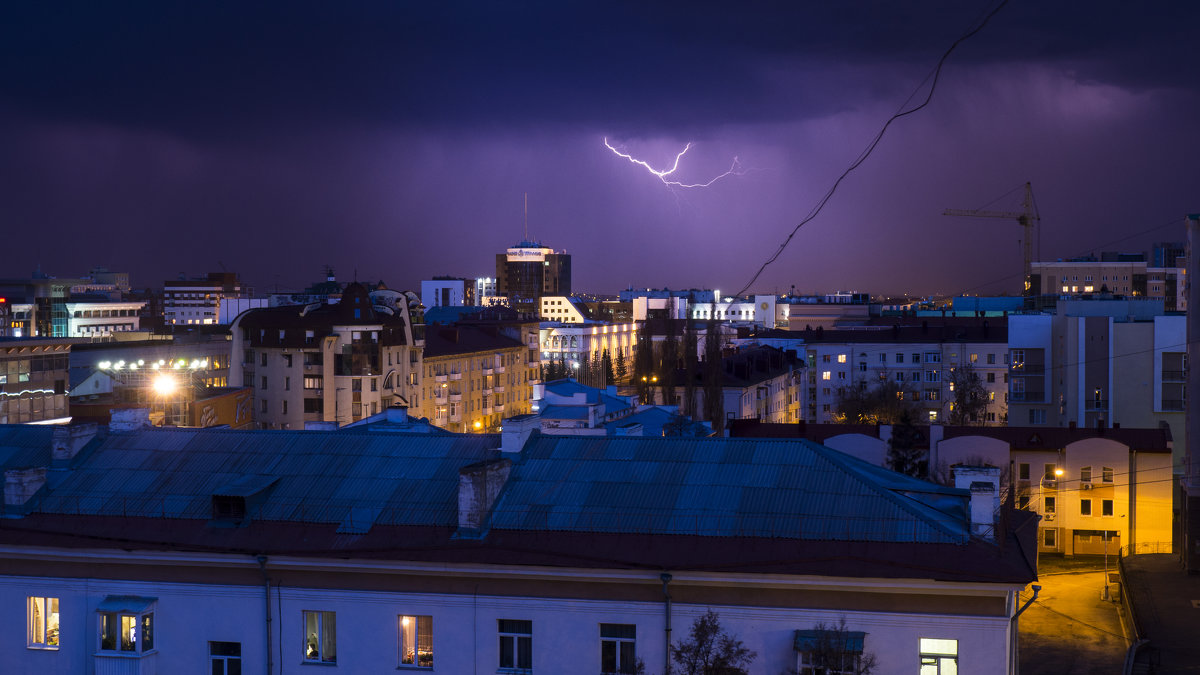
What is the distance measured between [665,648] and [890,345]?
2858 inches

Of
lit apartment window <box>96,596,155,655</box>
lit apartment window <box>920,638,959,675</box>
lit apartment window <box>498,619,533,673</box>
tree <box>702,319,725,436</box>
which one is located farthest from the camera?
tree <box>702,319,725,436</box>

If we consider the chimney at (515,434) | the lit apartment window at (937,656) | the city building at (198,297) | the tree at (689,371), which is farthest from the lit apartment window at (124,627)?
the city building at (198,297)

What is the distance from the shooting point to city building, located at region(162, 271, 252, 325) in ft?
502

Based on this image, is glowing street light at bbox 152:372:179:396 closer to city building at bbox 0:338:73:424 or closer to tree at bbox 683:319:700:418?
city building at bbox 0:338:73:424

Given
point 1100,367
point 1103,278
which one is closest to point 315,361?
point 1100,367

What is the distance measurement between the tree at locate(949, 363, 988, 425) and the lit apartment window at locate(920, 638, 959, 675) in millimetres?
56963

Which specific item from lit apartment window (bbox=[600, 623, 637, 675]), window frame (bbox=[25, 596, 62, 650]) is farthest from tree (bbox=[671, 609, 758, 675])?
window frame (bbox=[25, 596, 62, 650])

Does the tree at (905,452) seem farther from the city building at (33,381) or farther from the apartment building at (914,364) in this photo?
the apartment building at (914,364)

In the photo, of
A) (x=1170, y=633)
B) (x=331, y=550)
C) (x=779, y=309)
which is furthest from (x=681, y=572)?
(x=779, y=309)

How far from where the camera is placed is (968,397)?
7506 cm

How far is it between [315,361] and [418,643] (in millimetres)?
47959

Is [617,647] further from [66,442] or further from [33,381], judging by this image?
[33,381]

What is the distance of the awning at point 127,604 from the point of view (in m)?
15.1

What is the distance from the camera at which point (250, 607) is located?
49.6 ft
